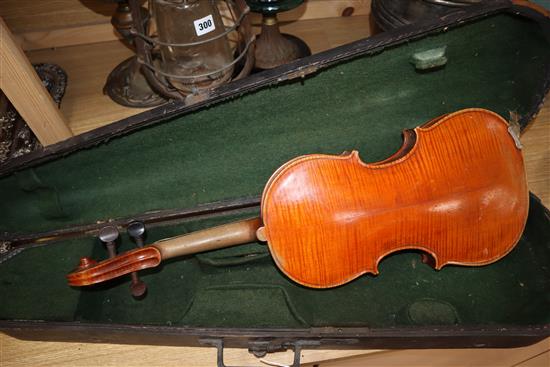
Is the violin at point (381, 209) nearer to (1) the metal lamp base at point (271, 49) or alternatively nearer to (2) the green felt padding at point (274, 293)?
(2) the green felt padding at point (274, 293)

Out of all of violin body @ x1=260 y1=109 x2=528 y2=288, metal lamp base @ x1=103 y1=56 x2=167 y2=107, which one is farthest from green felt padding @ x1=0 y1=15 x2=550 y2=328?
metal lamp base @ x1=103 y1=56 x2=167 y2=107

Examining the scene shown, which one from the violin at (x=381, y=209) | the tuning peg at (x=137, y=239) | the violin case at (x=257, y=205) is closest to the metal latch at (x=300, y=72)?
the violin case at (x=257, y=205)

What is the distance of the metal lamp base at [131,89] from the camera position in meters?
1.88

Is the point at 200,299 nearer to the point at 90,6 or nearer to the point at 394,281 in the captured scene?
the point at 394,281

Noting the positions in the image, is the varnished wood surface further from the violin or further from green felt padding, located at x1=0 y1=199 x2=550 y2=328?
green felt padding, located at x1=0 y1=199 x2=550 y2=328

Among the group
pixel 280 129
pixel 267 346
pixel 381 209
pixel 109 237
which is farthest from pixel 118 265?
pixel 381 209

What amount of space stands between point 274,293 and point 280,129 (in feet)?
1.69

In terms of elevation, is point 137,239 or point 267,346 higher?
point 137,239

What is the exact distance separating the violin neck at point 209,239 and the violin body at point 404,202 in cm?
6

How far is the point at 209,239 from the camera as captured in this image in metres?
1.12

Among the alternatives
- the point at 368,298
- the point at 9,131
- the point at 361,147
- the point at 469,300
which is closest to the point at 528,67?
the point at 361,147

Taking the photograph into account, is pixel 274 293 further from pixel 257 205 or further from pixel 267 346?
pixel 257 205

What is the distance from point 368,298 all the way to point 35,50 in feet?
6.81

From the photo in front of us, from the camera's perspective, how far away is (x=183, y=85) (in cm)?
157
